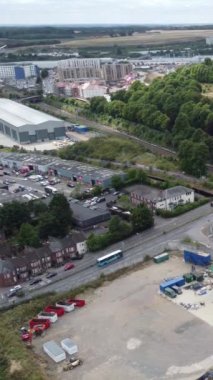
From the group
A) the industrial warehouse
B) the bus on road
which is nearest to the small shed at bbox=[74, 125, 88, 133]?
the industrial warehouse

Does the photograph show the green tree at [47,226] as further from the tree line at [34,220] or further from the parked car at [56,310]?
the parked car at [56,310]

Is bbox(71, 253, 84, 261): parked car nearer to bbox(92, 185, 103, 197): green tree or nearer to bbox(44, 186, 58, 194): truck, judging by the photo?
bbox(92, 185, 103, 197): green tree

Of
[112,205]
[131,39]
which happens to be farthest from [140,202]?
[131,39]

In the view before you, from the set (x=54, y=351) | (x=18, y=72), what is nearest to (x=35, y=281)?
(x=54, y=351)

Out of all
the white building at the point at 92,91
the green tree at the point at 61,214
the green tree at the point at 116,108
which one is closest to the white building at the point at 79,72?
the white building at the point at 92,91

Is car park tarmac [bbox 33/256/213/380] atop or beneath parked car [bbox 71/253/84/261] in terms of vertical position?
beneath

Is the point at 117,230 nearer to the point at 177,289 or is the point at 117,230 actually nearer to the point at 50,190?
the point at 177,289
